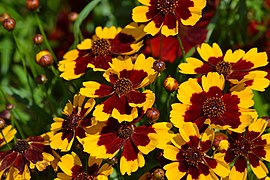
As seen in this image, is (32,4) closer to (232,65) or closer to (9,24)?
(9,24)

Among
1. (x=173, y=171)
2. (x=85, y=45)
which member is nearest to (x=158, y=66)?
(x=173, y=171)

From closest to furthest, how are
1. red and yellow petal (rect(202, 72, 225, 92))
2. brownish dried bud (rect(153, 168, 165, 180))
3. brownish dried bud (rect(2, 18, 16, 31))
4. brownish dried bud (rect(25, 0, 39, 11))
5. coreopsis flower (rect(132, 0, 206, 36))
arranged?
brownish dried bud (rect(153, 168, 165, 180)) < red and yellow petal (rect(202, 72, 225, 92)) < coreopsis flower (rect(132, 0, 206, 36)) < brownish dried bud (rect(2, 18, 16, 31)) < brownish dried bud (rect(25, 0, 39, 11))

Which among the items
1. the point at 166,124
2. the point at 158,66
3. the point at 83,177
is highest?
the point at 158,66

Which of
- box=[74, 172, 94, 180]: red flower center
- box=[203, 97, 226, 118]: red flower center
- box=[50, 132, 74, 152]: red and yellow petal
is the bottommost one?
box=[74, 172, 94, 180]: red flower center

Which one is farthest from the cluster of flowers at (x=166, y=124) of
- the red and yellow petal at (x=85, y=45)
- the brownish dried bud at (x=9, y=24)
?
the brownish dried bud at (x=9, y=24)

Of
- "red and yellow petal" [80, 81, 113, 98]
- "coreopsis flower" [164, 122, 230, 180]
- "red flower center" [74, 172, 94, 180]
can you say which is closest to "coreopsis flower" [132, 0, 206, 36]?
"red and yellow petal" [80, 81, 113, 98]

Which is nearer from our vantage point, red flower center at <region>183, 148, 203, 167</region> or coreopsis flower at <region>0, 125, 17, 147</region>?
red flower center at <region>183, 148, 203, 167</region>

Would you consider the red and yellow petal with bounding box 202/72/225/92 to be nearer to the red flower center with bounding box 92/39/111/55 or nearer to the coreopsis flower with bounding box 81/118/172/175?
the coreopsis flower with bounding box 81/118/172/175

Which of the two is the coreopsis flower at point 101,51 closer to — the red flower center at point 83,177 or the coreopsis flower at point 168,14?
the coreopsis flower at point 168,14
